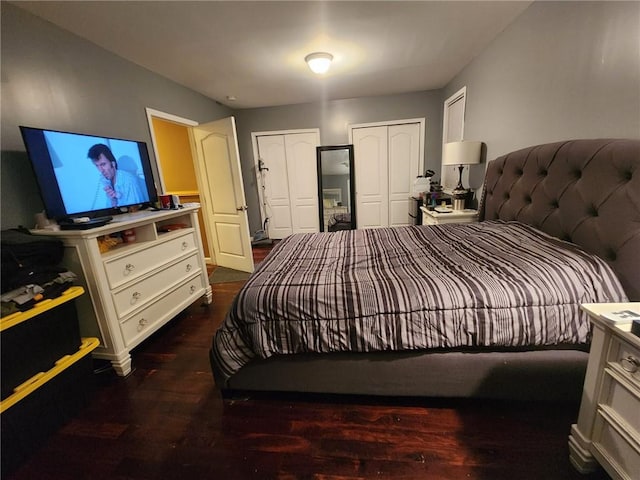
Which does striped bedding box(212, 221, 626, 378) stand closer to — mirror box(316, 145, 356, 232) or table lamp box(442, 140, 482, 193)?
table lamp box(442, 140, 482, 193)

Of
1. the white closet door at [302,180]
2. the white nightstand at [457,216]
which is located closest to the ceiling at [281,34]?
the white closet door at [302,180]

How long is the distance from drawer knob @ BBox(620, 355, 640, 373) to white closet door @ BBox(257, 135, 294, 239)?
4.35 meters

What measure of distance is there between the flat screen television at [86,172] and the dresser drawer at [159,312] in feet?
2.53

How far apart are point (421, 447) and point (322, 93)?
13.4 feet

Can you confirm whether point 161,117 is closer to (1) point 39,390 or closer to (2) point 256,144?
(2) point 256,144

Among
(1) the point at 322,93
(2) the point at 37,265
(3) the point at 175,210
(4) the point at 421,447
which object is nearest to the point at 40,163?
(2) the point at 37,265

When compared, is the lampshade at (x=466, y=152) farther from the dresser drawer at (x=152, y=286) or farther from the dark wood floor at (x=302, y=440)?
the dresser drawer at (x=152, y=286)

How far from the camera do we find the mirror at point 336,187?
176 inches

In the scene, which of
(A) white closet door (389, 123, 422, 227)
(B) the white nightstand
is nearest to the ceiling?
(A) white closet door (389, 123, 422, 227)

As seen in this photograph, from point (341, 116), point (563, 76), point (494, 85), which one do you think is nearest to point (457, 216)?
point (494, 85)

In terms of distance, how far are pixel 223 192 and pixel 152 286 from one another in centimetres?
163

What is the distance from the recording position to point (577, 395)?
4.00 feet

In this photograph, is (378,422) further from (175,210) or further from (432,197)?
(432,197)

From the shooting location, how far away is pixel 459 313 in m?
1.14
